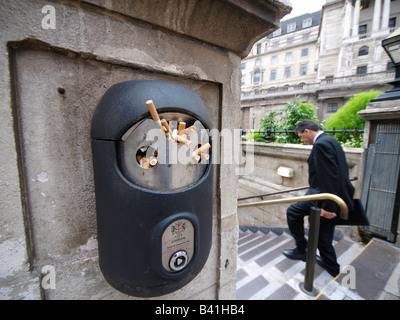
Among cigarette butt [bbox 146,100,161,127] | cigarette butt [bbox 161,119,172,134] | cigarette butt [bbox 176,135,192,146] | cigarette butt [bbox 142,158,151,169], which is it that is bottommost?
cigarette butt [bbox 142,158,151,169]

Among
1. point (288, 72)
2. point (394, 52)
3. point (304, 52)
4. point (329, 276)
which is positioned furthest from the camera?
point (288, 72)

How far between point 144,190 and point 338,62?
33.9 meters

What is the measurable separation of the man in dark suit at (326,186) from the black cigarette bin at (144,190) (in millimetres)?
2200

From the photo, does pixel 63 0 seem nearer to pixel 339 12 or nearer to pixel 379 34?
pixel 379 34

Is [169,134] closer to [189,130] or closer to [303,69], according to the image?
[189,130]

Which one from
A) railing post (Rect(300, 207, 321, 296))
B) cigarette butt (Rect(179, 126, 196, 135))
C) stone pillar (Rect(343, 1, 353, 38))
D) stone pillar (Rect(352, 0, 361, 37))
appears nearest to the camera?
cigarette butt (Rect(179, 126, 196, 135))

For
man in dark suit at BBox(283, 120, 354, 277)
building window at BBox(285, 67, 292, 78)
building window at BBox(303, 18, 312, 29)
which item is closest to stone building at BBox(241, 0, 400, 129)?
building window at BBox(285, 67, 292, 78)

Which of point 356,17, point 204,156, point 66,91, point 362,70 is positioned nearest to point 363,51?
point 362,70

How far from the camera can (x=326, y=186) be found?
7.95 feet

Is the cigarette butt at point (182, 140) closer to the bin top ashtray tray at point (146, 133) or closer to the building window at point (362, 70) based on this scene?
the bin top ashtray tray at point (146, 133)

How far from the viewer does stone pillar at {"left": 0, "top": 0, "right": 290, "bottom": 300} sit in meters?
0.80

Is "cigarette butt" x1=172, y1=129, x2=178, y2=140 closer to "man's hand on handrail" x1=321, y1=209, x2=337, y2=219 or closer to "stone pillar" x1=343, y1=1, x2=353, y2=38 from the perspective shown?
"man's hand on handrail" x1=321, y1=209, x2=337, y2=219

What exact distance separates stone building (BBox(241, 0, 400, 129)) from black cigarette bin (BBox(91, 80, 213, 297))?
26.4 m

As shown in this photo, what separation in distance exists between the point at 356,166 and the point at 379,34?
31343 mm
